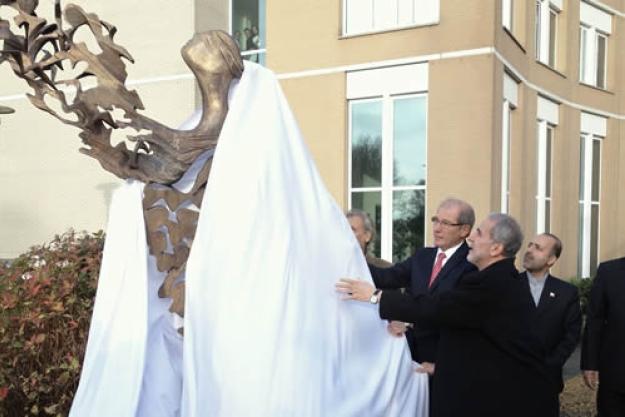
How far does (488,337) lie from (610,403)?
5.85ft

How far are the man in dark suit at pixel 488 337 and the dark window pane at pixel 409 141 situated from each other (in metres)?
7.63

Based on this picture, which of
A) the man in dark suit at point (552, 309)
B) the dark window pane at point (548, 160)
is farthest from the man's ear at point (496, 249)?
the dark window pane at point (548, 160)

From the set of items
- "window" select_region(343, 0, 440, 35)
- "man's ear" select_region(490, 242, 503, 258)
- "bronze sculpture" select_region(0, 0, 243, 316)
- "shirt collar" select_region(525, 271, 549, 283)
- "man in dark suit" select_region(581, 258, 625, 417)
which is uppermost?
"window" select_region(343, 0, 440, 35)

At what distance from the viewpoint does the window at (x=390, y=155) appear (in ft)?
34.7

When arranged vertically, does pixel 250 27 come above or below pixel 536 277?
above

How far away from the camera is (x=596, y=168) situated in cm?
1596

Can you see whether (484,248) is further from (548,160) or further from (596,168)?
(596,168)

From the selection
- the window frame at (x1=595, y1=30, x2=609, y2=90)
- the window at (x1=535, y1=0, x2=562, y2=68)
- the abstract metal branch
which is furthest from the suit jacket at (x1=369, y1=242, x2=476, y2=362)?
the window frame at (x1=595, y1=30, x2=609, y2=90)

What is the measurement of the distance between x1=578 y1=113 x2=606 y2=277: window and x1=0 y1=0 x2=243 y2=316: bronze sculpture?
1420 centimetres

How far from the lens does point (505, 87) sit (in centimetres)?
1085

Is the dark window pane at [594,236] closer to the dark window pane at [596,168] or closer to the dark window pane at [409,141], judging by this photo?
the dark window pane at [596,168]

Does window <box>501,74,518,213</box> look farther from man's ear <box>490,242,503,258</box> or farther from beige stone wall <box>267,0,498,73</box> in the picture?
man's ear <box>490,242,503,258</box>

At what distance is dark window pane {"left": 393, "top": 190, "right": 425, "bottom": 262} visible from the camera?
10.6 m

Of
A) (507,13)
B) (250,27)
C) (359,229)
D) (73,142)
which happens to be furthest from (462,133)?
(73,142)
